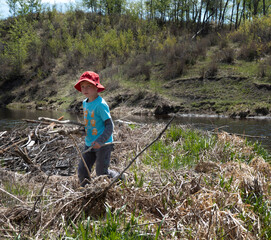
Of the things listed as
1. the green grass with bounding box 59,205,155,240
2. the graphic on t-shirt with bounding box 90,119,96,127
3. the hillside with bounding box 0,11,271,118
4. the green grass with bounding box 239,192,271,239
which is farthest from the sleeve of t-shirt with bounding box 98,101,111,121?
the hillside with bounding box 0,11,271,118

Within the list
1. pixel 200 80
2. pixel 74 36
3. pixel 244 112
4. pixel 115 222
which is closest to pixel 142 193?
pixel 115 222

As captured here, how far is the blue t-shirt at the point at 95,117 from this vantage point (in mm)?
3519

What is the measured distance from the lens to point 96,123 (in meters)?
3.61

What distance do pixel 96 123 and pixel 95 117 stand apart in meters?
0.09

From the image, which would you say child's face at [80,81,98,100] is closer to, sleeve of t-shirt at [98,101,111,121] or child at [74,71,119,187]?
child at [74,71,119,187]

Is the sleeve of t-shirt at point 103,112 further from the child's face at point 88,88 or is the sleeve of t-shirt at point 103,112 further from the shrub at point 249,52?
the shrub at point 249,52

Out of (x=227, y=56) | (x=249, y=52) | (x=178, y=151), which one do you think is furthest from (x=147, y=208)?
(x=249, y=52)

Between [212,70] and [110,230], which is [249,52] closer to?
[212,70]

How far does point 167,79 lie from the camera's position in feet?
65.2

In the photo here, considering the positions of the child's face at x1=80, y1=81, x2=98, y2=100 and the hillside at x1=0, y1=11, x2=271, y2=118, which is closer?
the child's face at x1=80, y1=81, x2=98, y2=100

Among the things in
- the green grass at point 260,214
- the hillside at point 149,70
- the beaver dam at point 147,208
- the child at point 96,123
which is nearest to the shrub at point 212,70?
the hillside at point 149,70

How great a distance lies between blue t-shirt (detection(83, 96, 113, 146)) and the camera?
352 centimetres

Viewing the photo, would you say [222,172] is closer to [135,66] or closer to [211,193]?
[211,193]

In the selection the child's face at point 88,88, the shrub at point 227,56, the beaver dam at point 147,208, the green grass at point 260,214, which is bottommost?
the green grass at point 260,214
